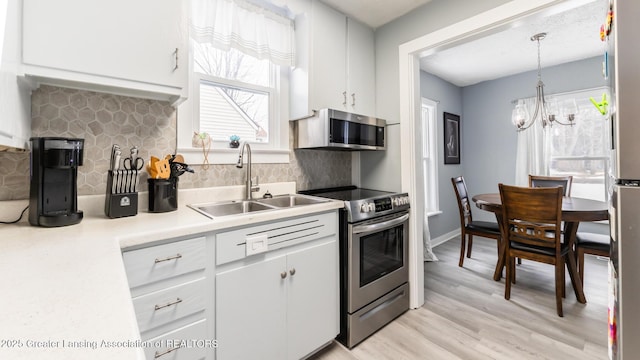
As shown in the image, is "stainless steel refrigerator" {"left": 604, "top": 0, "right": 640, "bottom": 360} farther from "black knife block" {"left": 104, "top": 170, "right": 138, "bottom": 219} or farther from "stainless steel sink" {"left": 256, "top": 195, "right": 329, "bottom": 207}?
"black knife block" {"left": 104, "top": 170, "right": 138, "bottom": 219}

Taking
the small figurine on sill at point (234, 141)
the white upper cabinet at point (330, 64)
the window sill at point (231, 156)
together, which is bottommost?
the window sill at point (231, 156)

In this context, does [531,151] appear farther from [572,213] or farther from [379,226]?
[379,226]

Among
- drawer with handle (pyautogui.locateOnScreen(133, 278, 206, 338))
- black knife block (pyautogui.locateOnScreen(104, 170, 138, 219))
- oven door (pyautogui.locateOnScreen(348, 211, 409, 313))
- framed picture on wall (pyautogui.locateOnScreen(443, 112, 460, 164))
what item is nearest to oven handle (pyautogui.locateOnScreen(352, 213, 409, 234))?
oven door (pyautogui.locateOnScreen(348, 211, 409, 313))

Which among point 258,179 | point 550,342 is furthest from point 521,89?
point 258,179

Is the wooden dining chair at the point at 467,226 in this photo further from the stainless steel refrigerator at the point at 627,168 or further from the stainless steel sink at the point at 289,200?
the stainless steel refrigerator at the point at 627,168

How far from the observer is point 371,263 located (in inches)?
75.1

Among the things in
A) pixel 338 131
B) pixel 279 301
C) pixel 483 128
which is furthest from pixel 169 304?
pixel 483 128

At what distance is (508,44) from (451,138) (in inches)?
61.1

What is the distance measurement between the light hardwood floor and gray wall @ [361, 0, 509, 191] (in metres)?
1.09

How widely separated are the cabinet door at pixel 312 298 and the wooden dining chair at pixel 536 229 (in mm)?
1658

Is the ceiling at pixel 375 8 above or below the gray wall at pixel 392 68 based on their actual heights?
above

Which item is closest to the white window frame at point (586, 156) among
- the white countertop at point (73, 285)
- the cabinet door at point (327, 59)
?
the cabinet door at point (327, 59)

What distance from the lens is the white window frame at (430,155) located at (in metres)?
3.98

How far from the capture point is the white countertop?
38 centimetres
